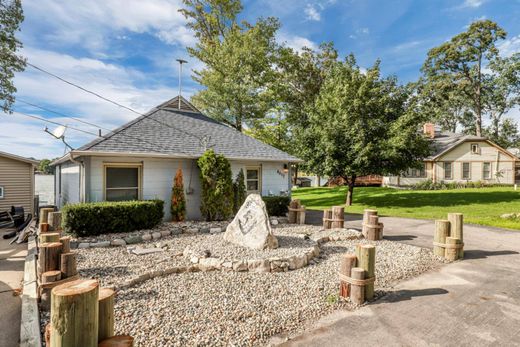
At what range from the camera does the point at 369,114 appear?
1655 centimetres

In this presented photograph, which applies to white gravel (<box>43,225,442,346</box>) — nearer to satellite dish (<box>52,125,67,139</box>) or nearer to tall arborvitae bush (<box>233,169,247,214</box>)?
tall arborvitae bush (<box>233,169,247,214</box>)

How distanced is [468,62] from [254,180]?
3534cm

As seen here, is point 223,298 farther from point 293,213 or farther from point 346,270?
point 293,213

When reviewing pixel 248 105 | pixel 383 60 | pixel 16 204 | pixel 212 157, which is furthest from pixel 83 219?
pixel 383 60

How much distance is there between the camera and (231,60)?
21.7 m

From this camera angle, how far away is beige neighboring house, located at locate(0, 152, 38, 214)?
39.7 feet

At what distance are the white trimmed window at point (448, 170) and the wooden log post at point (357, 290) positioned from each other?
1149 inches

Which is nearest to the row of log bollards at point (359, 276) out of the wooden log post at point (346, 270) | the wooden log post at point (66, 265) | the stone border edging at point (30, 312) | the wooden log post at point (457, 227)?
the wooden log post at point (346, 270)

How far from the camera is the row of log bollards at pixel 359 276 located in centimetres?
431

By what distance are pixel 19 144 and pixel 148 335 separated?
1943cm

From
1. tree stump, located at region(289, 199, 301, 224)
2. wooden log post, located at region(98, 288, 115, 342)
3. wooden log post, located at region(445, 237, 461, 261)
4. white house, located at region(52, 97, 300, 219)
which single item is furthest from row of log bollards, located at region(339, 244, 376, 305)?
white house, located at region(52, 97, 300, 219)

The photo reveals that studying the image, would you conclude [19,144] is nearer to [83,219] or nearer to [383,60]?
[83,219]

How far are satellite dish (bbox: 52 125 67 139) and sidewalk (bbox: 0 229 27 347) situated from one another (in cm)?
371

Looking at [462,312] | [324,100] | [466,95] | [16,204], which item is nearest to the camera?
[462,312]
